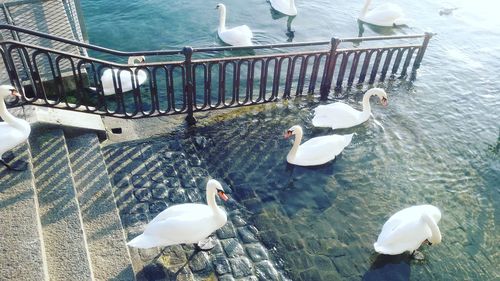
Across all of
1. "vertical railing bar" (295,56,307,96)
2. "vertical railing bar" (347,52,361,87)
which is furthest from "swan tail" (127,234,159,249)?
"vertical railing bar" (347,52,361,87)

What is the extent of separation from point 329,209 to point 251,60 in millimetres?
3093

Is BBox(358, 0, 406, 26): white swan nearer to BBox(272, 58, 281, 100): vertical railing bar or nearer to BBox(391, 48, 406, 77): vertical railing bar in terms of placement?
BBox(391, 48, 406, 77): vertical railing bar

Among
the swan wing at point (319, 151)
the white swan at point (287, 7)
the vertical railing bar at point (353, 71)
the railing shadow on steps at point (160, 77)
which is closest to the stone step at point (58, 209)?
the railing shadow on steps at point (160, 77)

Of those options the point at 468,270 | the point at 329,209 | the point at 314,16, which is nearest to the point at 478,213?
the point at 468,270

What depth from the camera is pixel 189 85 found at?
23.2ft

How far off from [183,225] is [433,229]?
3281mm

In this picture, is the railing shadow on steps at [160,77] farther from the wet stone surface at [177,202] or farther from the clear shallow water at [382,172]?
the wet stone surface at [177,202]

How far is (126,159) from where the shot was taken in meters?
6.50

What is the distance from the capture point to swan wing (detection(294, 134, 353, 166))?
6.71 metres

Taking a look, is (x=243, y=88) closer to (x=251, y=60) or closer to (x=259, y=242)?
(x=251, y=60)

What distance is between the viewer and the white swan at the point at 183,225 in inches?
185

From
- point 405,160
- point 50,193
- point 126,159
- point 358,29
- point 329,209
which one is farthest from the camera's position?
point 358,29

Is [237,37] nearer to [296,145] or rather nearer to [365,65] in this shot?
[365,65]

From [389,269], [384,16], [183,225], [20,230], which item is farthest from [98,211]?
[384,16]
